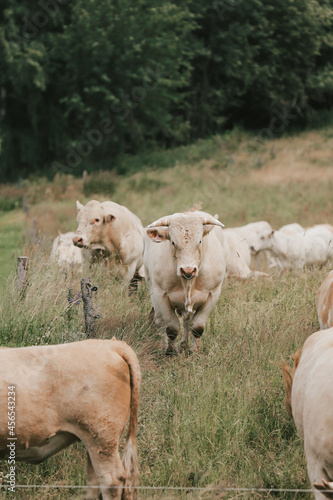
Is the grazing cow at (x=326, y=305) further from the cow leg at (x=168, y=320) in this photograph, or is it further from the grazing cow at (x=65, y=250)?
the grazing cow at (x=65, y=250)

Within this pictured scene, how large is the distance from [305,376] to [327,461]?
0.61m

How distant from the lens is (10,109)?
35.1 metres

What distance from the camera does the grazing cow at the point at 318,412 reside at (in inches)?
120

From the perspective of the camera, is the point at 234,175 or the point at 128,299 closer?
the point at 128,299

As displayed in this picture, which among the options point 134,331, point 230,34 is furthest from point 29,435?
point 230,34

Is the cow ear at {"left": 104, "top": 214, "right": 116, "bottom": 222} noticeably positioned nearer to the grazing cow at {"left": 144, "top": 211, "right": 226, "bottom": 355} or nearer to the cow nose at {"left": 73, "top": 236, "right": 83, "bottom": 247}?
the cow nose at {"left": 73, "top": 236, "right": 83, "bottom": 247}

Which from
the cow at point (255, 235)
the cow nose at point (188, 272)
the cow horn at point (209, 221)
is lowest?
the cow at point (255, 235)

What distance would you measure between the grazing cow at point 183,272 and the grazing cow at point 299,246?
21.6ft

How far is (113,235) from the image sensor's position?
30.7ft

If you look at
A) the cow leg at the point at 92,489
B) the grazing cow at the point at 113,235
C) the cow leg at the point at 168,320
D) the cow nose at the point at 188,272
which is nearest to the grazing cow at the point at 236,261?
the grazing cow at the point at 113,235

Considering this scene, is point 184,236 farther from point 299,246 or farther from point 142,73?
point 142,73

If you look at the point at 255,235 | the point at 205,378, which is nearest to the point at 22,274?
the point at 205,378

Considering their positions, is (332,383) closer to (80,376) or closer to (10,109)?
(80,376)

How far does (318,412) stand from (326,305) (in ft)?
8.13
